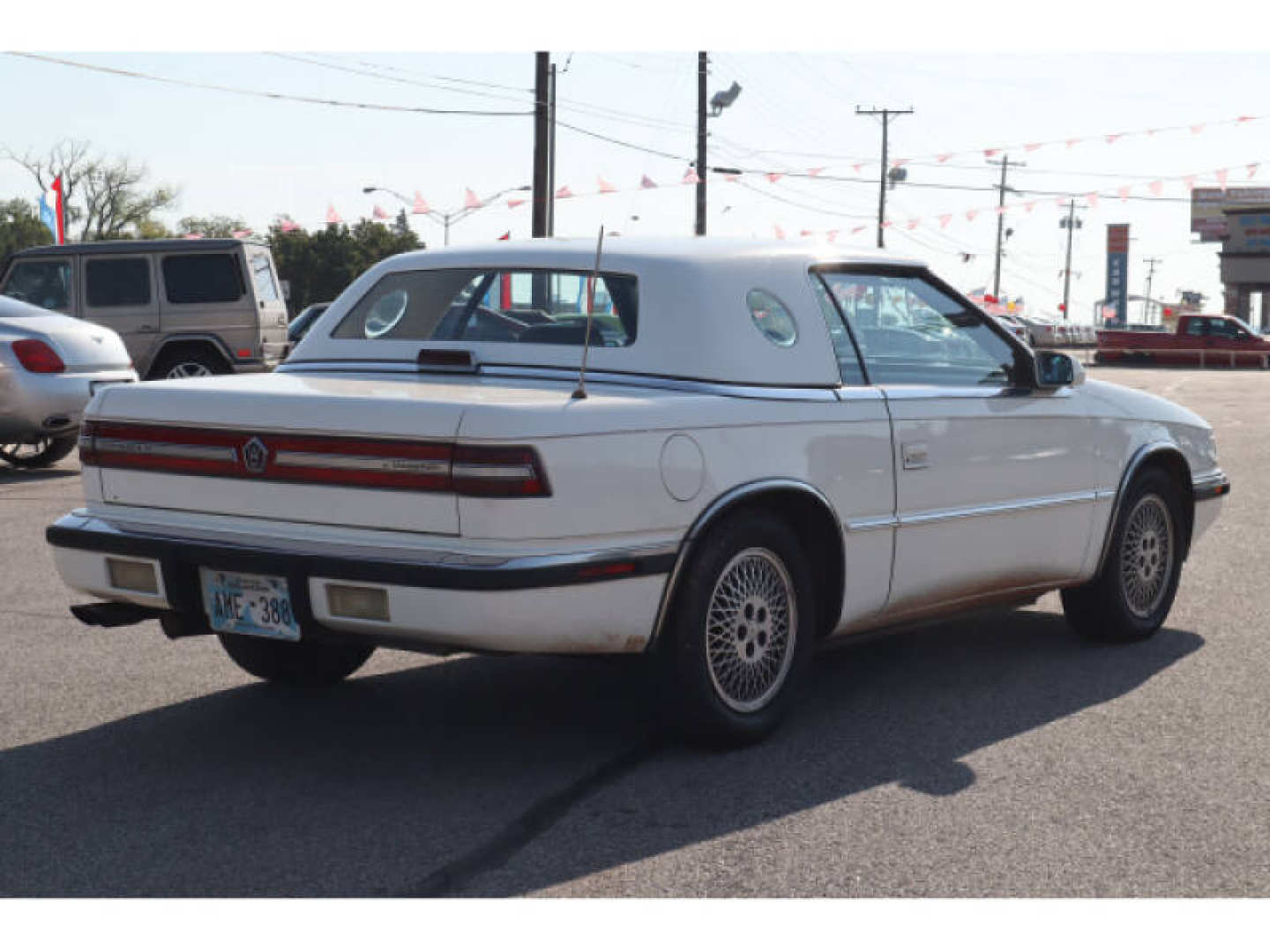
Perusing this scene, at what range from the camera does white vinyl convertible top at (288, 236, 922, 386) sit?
203 inches

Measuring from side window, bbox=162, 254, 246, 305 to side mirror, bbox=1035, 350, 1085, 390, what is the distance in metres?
14.2

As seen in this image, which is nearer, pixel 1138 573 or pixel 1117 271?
pixel 1138 573

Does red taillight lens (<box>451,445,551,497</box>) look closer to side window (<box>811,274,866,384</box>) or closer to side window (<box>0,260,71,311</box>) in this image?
side window (<box>811,274,866,384</box>)

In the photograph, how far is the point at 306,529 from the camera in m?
4.67

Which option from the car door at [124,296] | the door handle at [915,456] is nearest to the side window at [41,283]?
the car door at [124,296]

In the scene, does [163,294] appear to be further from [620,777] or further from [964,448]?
[620,777]

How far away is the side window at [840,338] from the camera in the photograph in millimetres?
5498

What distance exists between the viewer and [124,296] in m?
18.7

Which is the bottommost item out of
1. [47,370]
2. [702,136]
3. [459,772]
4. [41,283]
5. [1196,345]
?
[1196,345]

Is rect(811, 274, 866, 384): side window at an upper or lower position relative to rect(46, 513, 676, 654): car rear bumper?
upper

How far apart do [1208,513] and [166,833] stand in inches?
193

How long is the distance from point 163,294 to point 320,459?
589 inches

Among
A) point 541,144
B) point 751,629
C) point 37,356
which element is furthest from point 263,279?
point 751,629

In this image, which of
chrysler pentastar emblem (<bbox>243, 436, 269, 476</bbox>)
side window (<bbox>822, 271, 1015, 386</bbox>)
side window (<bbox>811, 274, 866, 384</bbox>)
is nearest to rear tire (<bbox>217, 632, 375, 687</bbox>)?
chrysler pentastar emblem (<bbox>243, 436, 269, 476</bbox>)
